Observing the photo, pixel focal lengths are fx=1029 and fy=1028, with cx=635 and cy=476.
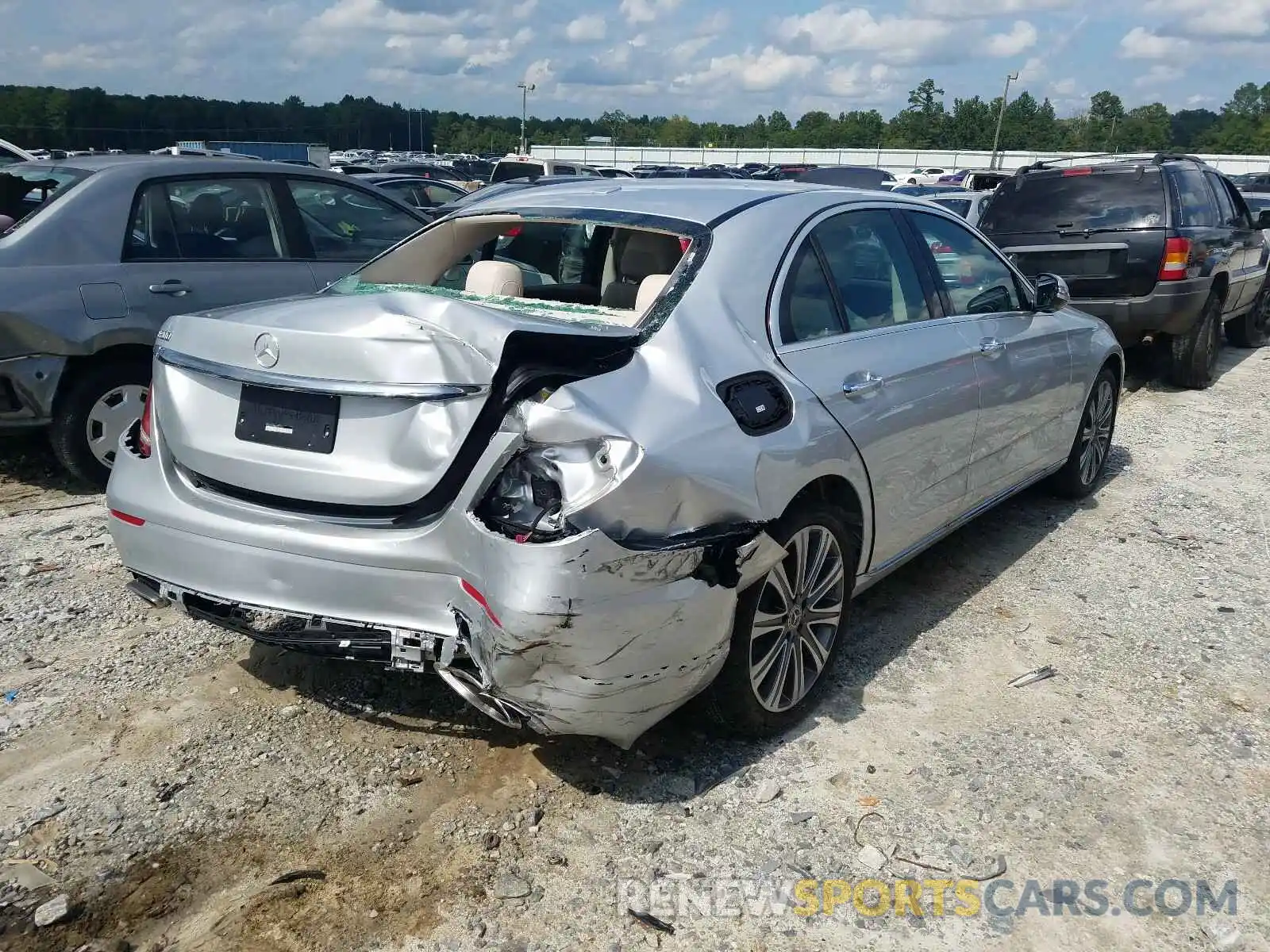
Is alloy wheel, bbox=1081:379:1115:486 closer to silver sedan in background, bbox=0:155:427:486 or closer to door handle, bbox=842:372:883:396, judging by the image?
door handle, bbox=842:372:883:396

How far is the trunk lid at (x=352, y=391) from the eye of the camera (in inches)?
106

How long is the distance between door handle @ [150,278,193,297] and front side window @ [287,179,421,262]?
3.08 ft

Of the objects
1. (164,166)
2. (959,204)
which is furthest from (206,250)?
(959,204)

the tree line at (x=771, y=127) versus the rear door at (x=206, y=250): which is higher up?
the tree line at (x=771, y=127)

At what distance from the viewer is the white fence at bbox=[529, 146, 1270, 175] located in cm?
6494

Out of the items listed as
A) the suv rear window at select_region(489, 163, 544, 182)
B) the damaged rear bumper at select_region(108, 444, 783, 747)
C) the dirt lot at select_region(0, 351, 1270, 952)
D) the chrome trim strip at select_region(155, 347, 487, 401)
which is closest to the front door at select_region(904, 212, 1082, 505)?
the dirt lot at select_region(0, 351, 1270, 952)

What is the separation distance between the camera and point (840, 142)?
105562 mm

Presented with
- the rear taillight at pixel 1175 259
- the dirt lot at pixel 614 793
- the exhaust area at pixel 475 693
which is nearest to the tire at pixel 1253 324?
the rear taillight at pixel 1175 259

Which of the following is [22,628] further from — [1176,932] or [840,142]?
[840,142]

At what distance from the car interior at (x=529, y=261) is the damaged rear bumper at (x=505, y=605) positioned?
137 centimetres

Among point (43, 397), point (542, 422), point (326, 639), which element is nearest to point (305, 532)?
point (326, 639)

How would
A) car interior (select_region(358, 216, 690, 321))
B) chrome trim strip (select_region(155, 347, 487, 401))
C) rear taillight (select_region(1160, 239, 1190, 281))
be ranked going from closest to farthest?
chrome trim strip (select_region(155, 347, 487, 401))
car interior (select_region(358, 216, 690, 321))
rear taillight (select_region(1160, 239, 1190, 281))

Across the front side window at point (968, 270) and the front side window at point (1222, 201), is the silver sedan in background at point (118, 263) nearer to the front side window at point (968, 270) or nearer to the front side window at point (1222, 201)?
the front side window at point (968, 270)

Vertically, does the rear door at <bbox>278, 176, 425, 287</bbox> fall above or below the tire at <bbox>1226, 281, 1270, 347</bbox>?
Answer: above
